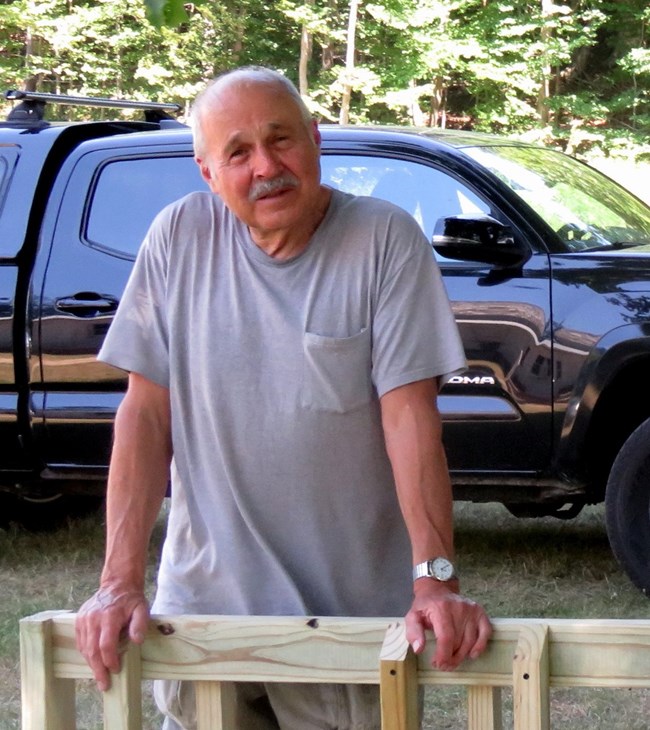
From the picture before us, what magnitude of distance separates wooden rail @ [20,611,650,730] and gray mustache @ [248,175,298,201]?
0.71 m

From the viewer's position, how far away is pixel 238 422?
210 centimetres

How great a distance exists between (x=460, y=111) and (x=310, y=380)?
28077 millimetres

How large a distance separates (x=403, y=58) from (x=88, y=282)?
2366cm

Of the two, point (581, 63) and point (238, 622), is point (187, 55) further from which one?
point (238, 622)

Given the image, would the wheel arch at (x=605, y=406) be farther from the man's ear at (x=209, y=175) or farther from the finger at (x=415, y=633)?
the finger at (x=415, y=633)

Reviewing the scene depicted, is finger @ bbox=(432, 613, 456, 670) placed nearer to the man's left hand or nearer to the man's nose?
the man's left hand

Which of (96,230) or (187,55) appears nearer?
(96,230)

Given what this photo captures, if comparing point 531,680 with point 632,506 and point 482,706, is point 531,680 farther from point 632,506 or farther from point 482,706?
point 632,506

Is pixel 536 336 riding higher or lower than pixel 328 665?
lower

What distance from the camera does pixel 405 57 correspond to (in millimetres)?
28109

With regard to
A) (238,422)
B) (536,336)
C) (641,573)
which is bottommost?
(641,573)

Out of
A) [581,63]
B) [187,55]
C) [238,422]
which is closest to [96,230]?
[238,422]

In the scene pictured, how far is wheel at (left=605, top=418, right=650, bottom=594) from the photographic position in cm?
491

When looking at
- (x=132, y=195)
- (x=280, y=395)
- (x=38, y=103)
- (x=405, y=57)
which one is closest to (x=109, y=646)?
(x=280, y=395)
